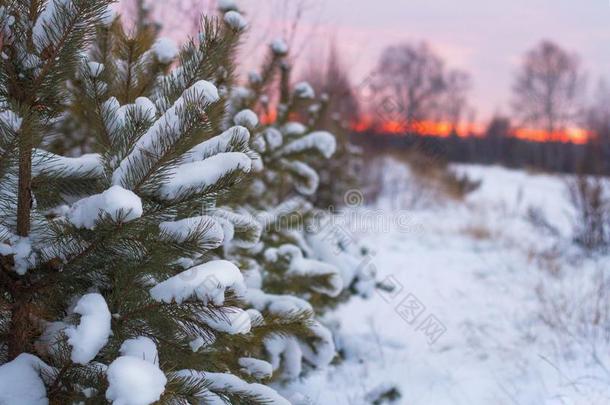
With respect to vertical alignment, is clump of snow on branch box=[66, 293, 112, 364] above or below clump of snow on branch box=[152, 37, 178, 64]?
below

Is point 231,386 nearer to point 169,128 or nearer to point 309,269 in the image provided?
point 169,128

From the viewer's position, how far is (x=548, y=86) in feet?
115

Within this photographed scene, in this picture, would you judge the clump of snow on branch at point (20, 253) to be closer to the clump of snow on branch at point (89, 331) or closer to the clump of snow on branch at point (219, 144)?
the clump of snow on branch at point (89, 331)

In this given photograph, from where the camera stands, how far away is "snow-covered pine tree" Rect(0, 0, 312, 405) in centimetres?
140

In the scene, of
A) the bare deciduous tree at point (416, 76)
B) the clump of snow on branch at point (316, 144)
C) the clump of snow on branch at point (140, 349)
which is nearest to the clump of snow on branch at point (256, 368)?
the clump of snow on branch at point (140, 349)

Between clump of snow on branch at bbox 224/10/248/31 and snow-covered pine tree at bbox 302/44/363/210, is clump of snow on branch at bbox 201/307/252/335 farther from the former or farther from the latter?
snow-covered pine tree at bbox 302/44/363/210

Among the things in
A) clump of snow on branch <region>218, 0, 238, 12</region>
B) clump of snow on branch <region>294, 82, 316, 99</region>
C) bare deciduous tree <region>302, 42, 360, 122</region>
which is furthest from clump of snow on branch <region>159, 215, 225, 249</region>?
bare deciduous tree <region>302, 42, 360, 122</region>

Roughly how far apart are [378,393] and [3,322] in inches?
84.1

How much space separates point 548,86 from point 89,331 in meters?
38.4

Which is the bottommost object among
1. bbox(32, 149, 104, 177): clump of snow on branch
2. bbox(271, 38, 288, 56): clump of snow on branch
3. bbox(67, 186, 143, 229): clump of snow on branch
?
bbox(67, 186, 143, 229): clump of snow on branch

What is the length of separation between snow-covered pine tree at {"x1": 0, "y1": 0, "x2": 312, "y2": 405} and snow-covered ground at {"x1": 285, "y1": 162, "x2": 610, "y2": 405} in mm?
1267

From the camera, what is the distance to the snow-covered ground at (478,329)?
125 inches

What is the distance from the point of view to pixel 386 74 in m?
24.5

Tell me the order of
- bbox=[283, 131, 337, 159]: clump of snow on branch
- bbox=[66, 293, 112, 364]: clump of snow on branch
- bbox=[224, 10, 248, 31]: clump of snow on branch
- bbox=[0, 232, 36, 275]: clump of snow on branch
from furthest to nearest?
bbox=[283, 131, 337, 159]: clump of snow on branch
bbox=[224, 10, 248, 31]: clump of snow on branch
bbox=[0, 232, 36, 275]: clump of snow on branch
bbox=[66, 293, 112, 364]: clump of snow on branch
